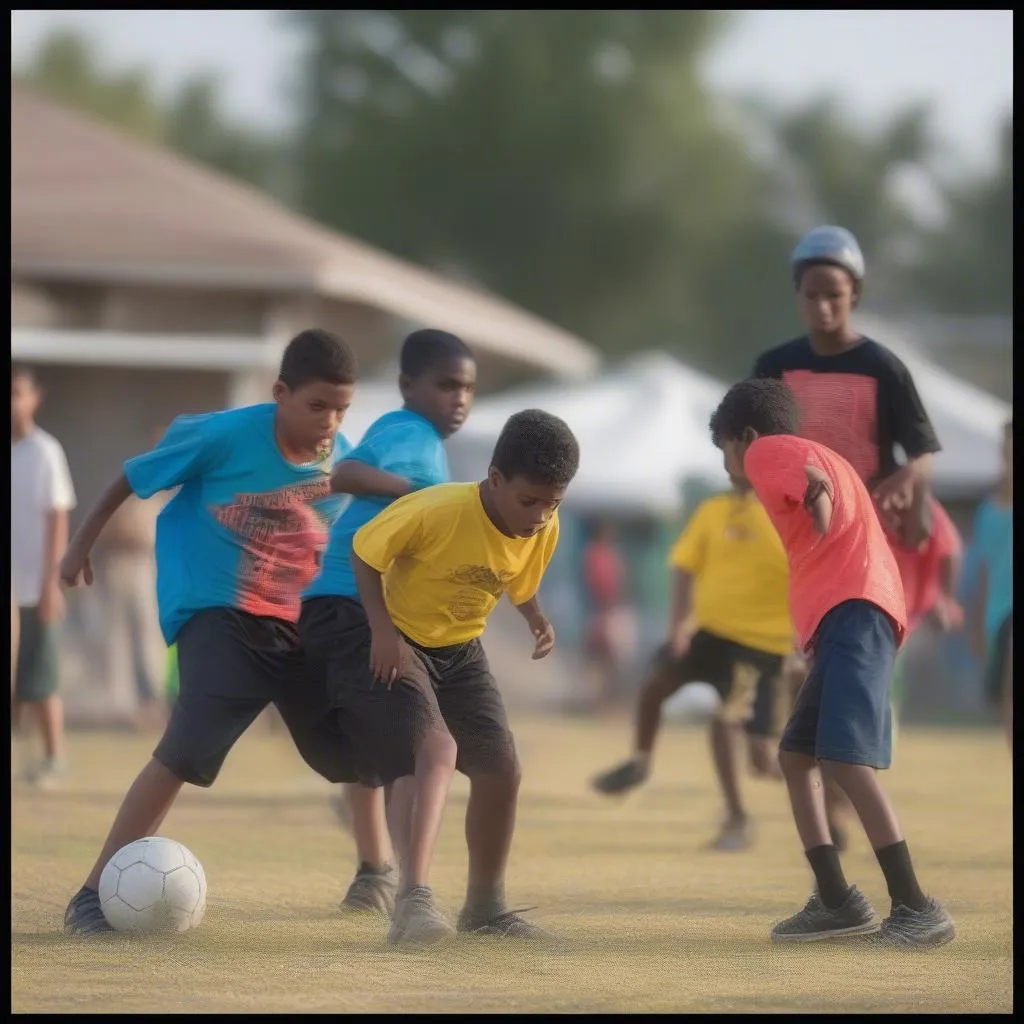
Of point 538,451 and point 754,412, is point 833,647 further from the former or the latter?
point 538,451

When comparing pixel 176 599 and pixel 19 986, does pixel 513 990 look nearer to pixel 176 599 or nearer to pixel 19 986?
pixel 19 986

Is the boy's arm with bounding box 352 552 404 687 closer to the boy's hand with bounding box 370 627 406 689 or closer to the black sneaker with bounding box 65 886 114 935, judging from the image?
the boy's hand with bounding box 370 627 406 689

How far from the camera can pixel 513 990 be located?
494cm

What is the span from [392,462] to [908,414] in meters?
1.85

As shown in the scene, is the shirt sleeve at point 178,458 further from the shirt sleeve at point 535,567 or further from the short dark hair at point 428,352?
the shirt sleeve at point 535,567

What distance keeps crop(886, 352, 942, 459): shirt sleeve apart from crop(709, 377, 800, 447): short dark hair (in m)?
0.78

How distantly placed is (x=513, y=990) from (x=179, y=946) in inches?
45.3

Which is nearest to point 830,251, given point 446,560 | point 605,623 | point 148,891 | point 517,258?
point 446,560

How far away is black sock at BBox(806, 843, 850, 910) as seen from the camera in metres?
5.91

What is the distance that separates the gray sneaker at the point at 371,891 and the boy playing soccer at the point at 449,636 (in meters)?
0.56

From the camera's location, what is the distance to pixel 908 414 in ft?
22.4

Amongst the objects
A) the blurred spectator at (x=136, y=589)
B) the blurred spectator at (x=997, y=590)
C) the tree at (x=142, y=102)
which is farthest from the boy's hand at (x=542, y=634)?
the tree at (x=142, y=102)

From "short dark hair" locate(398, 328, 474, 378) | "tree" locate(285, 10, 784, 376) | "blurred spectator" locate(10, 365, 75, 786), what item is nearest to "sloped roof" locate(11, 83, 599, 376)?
"blurred spectator" locate(10, 365, 75, 786)

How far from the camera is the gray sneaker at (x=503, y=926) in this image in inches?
230
